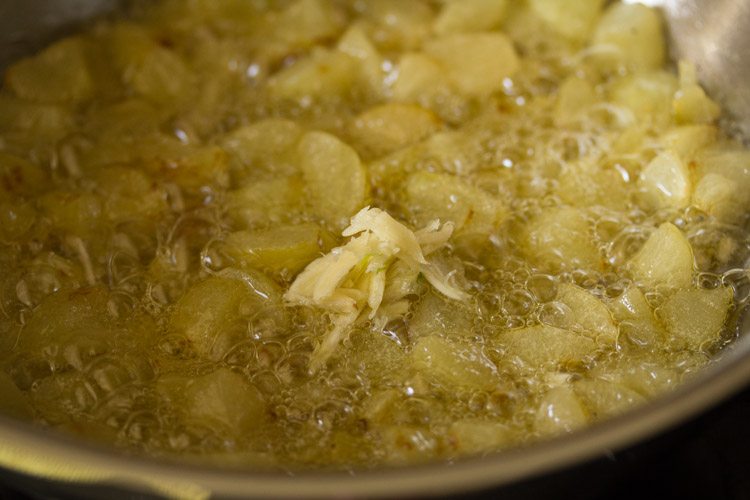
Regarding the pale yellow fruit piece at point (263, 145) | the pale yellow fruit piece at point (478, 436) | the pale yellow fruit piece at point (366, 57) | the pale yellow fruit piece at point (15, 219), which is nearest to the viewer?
the pale yellow fruit piece at point (478, 436)

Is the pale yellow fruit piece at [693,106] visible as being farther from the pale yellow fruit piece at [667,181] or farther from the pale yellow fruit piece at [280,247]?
the pale yellow fruit piece at [280,247]

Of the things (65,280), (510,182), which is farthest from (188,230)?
(510,182)

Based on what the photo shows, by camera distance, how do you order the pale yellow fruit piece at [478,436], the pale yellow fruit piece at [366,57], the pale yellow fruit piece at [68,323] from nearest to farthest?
the pale yellow fruit piece at [478,436] → the pale yellow fruit piece at [68,323] → the pale yellow fruit piece at [366,57]

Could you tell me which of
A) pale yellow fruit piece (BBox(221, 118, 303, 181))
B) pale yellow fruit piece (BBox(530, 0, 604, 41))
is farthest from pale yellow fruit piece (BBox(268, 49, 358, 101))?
pale yellow fruit piece (BBox(530, 0, 604, 41))

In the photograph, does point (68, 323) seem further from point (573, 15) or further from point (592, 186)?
point (573, 15)

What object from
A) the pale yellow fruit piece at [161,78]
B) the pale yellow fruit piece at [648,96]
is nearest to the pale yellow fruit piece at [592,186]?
the pale yellow fruit piece at [648,96]

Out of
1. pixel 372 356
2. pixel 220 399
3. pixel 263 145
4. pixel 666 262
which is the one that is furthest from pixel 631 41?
pixel 220 399

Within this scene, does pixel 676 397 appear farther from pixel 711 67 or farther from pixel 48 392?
pixel 711 67
